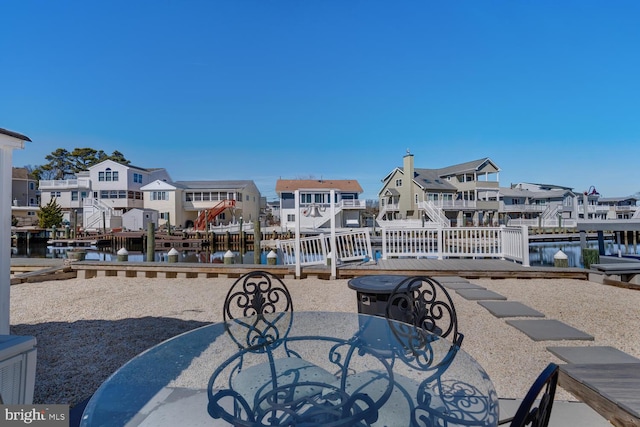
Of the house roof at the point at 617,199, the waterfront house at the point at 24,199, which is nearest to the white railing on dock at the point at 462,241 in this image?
the waterfront house at the point at 24,199

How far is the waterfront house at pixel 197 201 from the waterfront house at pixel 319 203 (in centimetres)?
437

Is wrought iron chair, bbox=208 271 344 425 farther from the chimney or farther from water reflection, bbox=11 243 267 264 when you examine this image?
the chimney

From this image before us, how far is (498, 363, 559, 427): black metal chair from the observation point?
2.69 feet

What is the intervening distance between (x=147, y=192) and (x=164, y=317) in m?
29.6

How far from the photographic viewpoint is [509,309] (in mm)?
4375

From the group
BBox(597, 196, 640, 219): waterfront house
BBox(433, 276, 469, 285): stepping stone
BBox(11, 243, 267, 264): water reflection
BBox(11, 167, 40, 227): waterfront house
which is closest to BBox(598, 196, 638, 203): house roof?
BBox(597, 196, 640, 219): waterfront house

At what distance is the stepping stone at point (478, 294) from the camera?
5.08 metres

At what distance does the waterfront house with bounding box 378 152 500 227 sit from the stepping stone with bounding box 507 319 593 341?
25.8 metres

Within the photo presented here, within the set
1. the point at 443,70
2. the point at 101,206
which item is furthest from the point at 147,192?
the point at 443,70

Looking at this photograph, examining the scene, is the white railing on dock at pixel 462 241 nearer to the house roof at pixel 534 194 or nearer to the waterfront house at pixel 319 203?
the waterfront house at pixel 319 203

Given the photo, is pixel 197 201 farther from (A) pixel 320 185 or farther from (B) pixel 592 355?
(B) pixel 592 355

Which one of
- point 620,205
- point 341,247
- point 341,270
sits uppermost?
point 620,205

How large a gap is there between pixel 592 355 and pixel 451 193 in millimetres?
31239

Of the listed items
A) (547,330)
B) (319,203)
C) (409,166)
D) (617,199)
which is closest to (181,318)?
(547,330)
